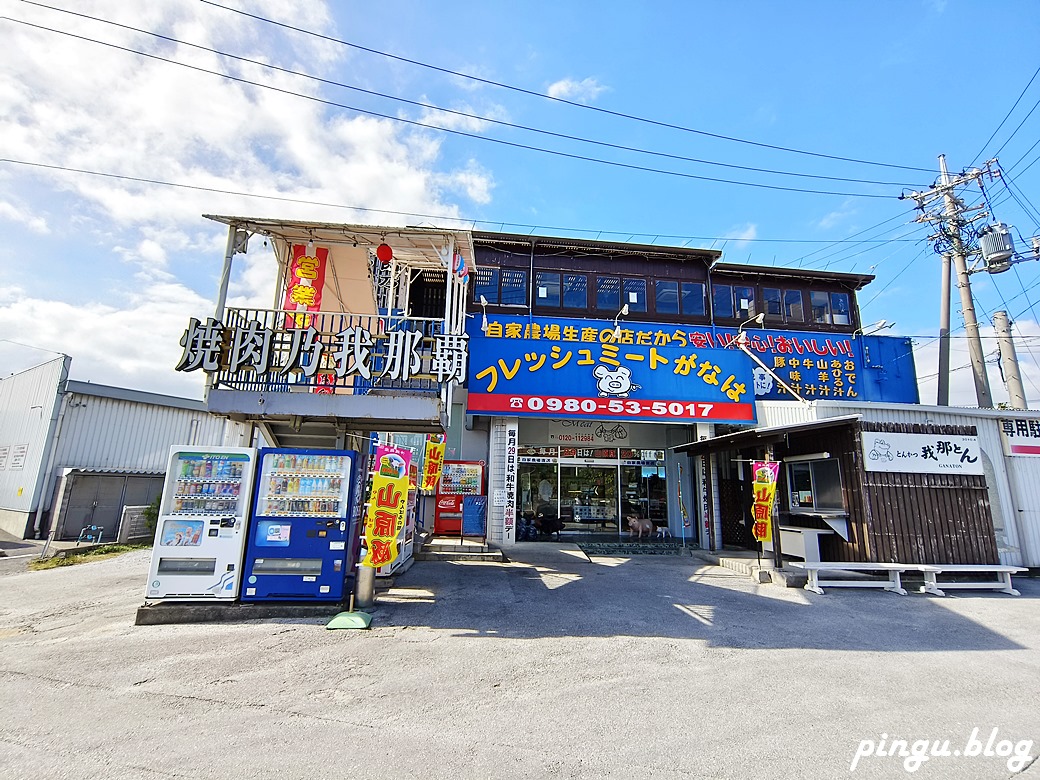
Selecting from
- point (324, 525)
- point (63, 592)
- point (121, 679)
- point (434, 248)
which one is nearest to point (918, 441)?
point (434, 248)

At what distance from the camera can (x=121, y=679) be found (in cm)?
444

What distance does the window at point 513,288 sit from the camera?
16.0m

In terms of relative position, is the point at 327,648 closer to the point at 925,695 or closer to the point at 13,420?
the point at 925,695

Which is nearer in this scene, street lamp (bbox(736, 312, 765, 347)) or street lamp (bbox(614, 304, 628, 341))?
street lamp (bbox(614, 304, 628, 341))

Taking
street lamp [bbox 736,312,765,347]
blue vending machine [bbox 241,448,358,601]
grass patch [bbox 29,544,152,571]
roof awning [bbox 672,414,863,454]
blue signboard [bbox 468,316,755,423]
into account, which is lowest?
grass patch [bbox 29,544,152,571]

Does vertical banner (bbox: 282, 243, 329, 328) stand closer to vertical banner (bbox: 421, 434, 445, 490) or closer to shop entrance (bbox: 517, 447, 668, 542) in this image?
vertical banner (bbox: 421, 434, 445, 490)

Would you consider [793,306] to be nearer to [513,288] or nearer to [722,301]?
[722,301]

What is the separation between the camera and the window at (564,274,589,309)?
16.2 metres

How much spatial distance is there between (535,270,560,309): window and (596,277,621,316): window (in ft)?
4.72

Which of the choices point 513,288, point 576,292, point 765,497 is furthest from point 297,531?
point 576,292

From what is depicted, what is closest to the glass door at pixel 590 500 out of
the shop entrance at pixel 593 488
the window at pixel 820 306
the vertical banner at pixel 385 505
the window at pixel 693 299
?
the shop entrance at pixel 593 488

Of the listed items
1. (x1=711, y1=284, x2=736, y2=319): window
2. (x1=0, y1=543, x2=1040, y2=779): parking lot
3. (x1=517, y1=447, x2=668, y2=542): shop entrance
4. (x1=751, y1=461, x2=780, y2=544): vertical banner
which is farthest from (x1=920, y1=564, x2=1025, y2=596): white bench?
(x1=711, y1=284, x2=736, y2=319): window

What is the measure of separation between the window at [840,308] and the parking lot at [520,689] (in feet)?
40.1

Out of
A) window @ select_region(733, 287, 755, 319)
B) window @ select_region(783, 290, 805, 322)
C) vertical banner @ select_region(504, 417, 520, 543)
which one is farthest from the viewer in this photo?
window @ select_region(783, 290, 805, 322)
